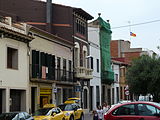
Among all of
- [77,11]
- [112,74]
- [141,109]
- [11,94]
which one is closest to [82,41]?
[77,11]

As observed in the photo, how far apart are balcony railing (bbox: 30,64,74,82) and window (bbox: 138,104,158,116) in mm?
15924

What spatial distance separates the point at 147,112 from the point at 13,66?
15152mm

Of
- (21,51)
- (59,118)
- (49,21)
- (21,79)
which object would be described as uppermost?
(49,21)

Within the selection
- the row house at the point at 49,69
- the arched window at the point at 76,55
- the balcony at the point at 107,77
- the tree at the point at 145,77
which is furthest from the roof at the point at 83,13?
the balcony at the point at 107,77

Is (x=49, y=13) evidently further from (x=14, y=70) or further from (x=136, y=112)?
(x=136, y=112)

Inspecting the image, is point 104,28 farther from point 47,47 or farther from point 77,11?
point 47,47

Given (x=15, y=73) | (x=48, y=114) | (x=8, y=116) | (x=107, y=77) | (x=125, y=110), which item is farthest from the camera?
(x=107, y=77)

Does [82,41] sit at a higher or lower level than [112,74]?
higher

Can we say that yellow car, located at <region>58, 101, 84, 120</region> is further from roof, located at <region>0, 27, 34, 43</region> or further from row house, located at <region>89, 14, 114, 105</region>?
row house, located at <region>89, 14, 114, 105</region>

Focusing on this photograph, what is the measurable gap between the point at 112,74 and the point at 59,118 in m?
31.1

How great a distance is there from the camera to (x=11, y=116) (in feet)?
60.7

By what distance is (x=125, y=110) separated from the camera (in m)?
15.3

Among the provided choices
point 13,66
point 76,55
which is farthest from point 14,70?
point 76,55

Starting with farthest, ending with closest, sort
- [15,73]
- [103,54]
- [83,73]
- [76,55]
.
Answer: [103,54], [76,55], [83,73], [15,73]
